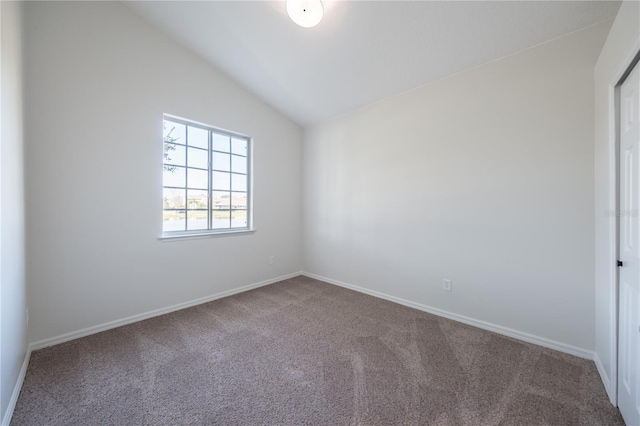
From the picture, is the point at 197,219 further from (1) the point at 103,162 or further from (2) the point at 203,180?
(1) the point at 103,162

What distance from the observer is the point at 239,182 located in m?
3.61

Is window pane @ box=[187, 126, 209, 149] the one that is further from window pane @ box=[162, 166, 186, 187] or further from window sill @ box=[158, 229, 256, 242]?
window sill @ box=[158, 229, 256, 242]

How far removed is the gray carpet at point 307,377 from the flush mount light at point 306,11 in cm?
279

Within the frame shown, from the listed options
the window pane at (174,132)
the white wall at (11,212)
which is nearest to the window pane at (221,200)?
the window pane at (174,132)

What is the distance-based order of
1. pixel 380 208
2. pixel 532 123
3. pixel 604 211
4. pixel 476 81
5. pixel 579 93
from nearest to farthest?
pixel 604 211
pixel 579 93
pixel 532 123
pixel 476 81
pixel 380 208

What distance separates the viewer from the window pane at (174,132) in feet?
9.46

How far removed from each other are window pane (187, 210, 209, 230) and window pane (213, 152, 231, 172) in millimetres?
644

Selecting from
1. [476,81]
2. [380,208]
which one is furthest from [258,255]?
[476,81]

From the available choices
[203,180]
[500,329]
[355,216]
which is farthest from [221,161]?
[500,329]

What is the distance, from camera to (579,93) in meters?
1.95

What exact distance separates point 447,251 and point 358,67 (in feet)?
7.33

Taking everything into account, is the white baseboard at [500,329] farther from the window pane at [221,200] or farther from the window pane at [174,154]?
the window pane at [174,154]

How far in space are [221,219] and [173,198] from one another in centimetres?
67

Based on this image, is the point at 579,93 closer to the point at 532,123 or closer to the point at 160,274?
the point at 532,123
